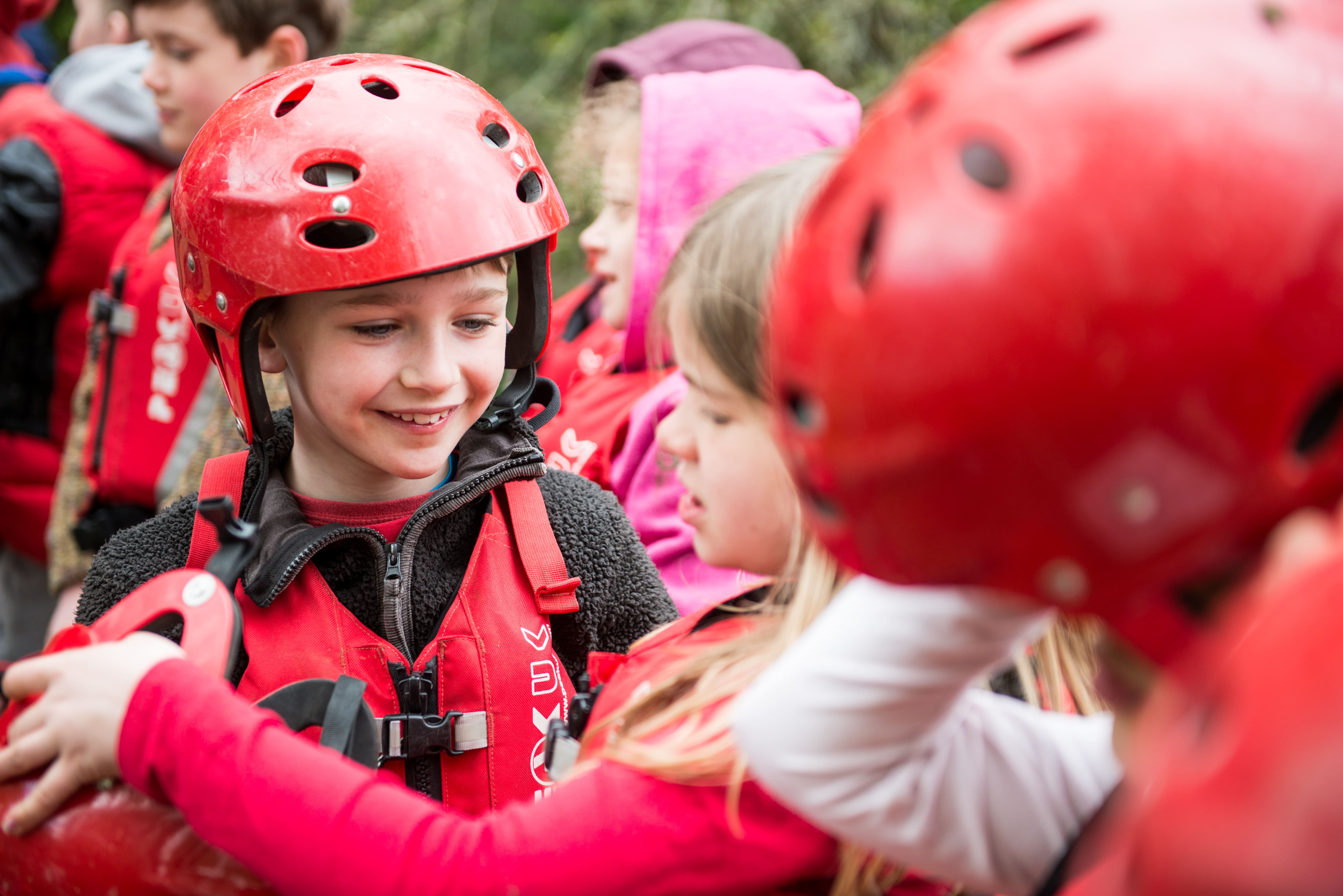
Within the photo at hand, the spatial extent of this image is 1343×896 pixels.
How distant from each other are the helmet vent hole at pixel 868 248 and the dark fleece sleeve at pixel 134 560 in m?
1.59

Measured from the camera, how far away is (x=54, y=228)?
153 inches

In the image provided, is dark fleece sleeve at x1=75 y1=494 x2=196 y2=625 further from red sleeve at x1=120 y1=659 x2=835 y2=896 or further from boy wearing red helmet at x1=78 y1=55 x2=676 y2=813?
red sleeve at x1=120 y1=659 x2=835 y2=896

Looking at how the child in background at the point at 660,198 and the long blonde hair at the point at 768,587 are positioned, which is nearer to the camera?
the long blonde hair at the point at 768,587

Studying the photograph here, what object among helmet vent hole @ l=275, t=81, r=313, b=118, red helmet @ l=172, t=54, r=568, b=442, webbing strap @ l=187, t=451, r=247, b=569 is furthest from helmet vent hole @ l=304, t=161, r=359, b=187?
webbing strap @ l=187, t=451, r=247, b=569

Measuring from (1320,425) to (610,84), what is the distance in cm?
356

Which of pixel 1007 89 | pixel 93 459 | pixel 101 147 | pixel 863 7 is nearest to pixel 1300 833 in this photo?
pixel 1007 89

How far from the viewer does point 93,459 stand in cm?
379

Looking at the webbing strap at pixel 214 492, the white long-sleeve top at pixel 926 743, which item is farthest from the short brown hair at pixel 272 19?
the white long-sleeve top at pixel 926 743

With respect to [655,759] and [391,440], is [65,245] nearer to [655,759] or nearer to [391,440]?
[391,440]

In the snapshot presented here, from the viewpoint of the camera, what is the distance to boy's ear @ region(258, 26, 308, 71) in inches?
149

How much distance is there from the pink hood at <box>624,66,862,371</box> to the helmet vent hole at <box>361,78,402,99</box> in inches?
45.2

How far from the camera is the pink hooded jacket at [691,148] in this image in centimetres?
329

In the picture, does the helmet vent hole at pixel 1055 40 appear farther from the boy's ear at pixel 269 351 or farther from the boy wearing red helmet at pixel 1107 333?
the boy's ear at pixel 269 351

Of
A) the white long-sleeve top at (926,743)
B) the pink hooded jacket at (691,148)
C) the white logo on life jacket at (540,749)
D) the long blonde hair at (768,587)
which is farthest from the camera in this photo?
the pink hooded jacket at (691,148)
